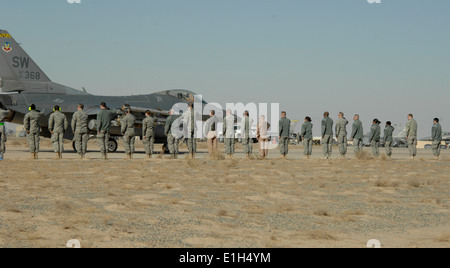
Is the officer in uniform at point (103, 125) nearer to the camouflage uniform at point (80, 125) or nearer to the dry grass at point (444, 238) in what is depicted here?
the camouflage uniform at point (80, 125)

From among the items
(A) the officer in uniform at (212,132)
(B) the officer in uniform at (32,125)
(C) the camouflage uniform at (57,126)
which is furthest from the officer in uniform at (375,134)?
(B) the officer in uniform at (32,125)

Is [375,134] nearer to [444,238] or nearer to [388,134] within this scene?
[388,134]

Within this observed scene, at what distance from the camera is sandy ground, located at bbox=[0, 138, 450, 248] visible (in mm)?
6355

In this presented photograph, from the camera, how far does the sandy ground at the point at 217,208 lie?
6355mm

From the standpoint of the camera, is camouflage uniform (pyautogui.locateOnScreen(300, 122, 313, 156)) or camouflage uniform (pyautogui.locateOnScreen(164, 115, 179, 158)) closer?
camouflage uniform (pyautogui.locateOnScreen(164, 115, 179, 158))

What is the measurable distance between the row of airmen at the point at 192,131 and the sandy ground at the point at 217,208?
13.2ft

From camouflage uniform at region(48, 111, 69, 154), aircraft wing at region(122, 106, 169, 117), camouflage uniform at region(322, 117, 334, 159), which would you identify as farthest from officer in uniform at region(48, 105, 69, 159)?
camouflage uniform at region(322, 117, 334, 159)

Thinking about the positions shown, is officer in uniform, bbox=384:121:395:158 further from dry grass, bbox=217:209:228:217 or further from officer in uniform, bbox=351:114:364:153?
dry grass, bbox=217:209:228:217

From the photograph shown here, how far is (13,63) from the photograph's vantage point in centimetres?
2772

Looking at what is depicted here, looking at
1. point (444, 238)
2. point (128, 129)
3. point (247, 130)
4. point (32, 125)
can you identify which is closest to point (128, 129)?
point (128, 129)

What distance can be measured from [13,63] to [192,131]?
12.9 metres

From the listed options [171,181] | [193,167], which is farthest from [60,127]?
[171,181]

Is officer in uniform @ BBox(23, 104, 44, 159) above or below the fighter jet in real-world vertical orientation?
below
